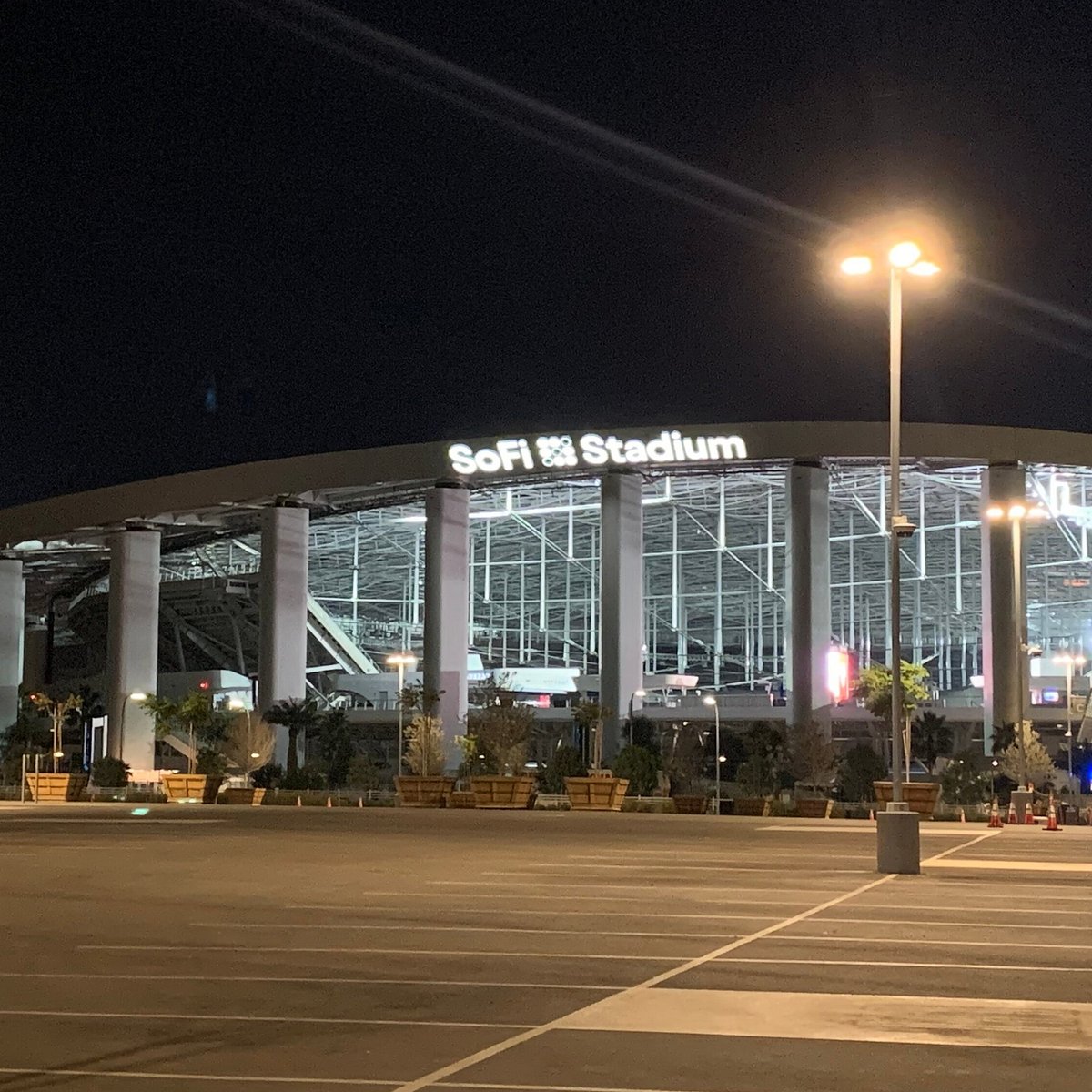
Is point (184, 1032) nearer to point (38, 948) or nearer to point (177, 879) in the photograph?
point (38, 948)

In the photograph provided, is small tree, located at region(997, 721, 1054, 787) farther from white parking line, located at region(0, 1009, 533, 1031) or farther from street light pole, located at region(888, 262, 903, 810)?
white parking line, located at region(0, 1009, 533, 1031)

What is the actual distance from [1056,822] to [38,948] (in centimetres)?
2849

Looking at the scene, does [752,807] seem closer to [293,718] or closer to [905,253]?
[905,253]

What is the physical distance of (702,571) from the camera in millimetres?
107000

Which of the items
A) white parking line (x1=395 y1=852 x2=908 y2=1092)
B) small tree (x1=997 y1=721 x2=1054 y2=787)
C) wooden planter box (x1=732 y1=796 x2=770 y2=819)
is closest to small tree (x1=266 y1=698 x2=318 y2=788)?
wooden planter box (x1=732 y1=796 x2=770 y2=819)

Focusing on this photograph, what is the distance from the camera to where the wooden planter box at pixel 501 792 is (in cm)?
4806

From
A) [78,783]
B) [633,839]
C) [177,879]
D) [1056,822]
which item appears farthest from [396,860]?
[78,783]

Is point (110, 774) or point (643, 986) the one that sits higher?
point (643, 986)

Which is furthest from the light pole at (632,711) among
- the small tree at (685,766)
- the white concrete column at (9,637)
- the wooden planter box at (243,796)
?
the white concrete column at (9,637)

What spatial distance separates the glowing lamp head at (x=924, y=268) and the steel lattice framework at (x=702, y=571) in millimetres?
52590

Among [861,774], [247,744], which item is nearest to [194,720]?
[247,744]

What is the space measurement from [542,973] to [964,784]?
41.1 metres

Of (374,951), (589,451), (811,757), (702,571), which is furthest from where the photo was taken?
(702,571)

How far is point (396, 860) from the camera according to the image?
77.6 ft
